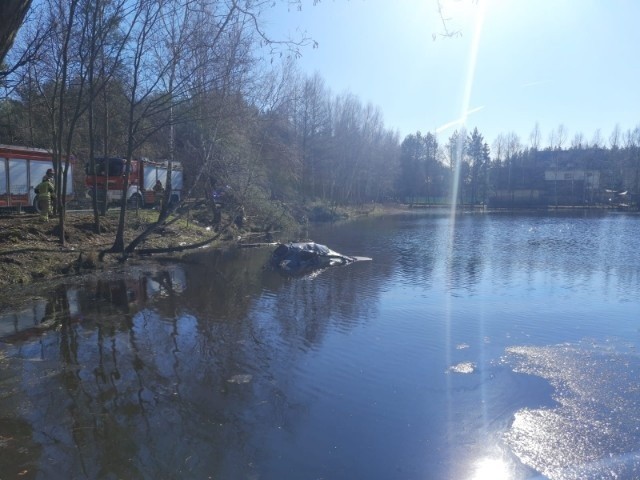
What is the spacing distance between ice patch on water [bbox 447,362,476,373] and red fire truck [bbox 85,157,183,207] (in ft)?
62.3

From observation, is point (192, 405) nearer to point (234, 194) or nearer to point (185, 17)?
point (185, 17)

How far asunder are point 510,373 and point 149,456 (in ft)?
18.0

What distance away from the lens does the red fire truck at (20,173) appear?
19812 mm

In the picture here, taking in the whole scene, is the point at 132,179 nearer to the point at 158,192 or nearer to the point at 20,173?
the point at 158,192

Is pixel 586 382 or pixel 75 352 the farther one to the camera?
pixel 75 352

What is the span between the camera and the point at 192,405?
674 cm

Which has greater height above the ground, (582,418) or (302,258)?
(302,258)

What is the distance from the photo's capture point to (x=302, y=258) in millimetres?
20188

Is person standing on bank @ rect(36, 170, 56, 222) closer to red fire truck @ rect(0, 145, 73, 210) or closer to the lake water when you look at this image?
red fire truck @ rect(0, 145, 73, 210)

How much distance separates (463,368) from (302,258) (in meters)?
12.1

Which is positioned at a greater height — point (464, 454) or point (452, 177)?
point (452, 177)

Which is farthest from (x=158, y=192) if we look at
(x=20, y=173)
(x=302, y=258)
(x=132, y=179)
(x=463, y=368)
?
(x=463, y=368)

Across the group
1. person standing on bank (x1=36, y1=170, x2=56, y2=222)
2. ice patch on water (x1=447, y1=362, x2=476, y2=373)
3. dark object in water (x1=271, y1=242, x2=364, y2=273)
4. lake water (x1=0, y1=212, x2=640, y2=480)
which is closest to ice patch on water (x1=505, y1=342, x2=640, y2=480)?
lake water (x1=0, y1=212, x2=640, y2=480)

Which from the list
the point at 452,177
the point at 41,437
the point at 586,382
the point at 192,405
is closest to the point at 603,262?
the point at 586,382
